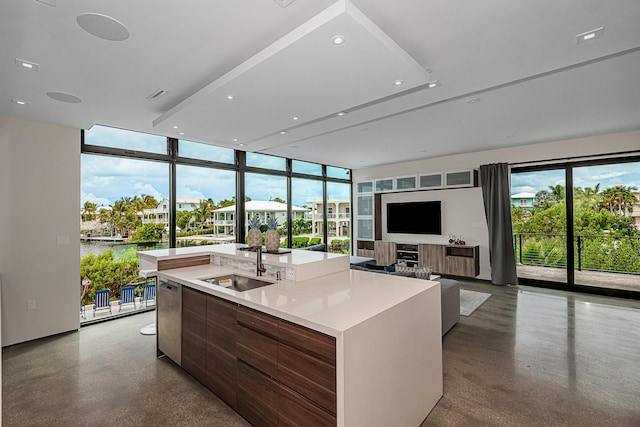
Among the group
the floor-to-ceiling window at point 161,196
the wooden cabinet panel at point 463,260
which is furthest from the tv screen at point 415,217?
the floor-to-ceiling window at point 161,196

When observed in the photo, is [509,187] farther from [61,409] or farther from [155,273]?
[61,409]

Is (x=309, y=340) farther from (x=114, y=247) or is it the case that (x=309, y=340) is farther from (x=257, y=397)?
(x=114, y=247)

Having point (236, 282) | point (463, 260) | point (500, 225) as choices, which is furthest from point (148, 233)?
point (500, 225)

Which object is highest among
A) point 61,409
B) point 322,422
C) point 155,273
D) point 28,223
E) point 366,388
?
point 28,223

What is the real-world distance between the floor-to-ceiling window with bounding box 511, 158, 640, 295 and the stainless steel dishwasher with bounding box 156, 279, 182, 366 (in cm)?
611

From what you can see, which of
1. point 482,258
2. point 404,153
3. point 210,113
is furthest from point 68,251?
point 482,258

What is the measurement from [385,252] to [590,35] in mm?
5657

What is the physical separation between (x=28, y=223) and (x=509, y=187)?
7641 millimetres

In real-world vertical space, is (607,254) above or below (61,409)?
above

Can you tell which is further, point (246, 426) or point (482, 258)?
point (482, 258)

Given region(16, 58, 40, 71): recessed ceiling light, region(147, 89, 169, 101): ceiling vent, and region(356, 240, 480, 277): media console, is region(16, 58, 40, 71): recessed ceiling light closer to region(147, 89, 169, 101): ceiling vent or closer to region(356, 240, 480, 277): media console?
region(147, 89, 169, 101): ceiling vent

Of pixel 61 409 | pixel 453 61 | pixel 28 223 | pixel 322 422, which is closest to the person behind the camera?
pixel 322 422

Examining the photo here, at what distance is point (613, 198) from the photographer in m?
5.00

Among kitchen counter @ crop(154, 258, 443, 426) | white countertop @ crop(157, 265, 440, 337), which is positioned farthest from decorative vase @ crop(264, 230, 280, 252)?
white countertop @ crop(157, 265, 440, 337)
